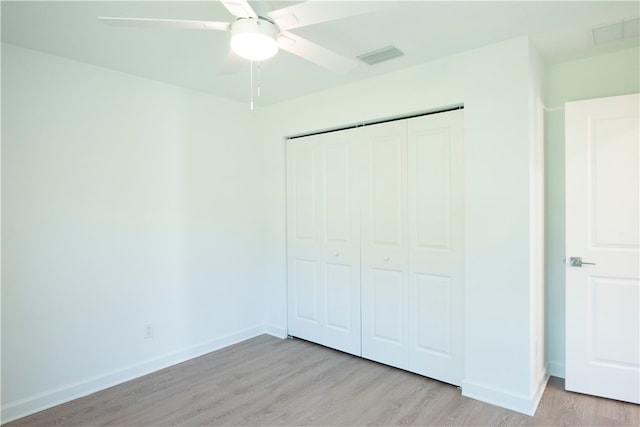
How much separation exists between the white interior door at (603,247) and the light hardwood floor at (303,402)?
259mm

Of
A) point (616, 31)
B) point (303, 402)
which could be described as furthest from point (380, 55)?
point (303, 402)

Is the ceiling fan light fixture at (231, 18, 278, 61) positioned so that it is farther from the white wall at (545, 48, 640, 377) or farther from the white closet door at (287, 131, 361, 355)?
the white wall at (545, 48, 640, 377)

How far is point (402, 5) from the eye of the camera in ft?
6.62

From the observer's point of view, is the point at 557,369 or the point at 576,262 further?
the point at 557,369

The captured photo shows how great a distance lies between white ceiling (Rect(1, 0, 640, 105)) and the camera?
6.69 feet

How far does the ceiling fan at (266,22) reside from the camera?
60.4 inches

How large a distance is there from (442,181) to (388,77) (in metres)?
0.96

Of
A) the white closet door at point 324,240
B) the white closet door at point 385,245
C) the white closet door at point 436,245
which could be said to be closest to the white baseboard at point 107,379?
the white closet door at point 324,240

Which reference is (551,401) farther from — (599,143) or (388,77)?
(388,77)

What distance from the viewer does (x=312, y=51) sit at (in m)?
1.95

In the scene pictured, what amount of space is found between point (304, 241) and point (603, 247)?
2.41 metres

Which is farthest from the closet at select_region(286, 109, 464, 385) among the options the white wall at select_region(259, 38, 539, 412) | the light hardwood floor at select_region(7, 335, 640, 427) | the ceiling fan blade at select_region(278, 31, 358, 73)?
the ceiling fan blade at select_region(278, 31, 358, 73)

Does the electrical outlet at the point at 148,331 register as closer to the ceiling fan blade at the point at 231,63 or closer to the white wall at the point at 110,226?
the white wall at the point at 110,226

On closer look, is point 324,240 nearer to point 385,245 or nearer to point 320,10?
point 385,245
